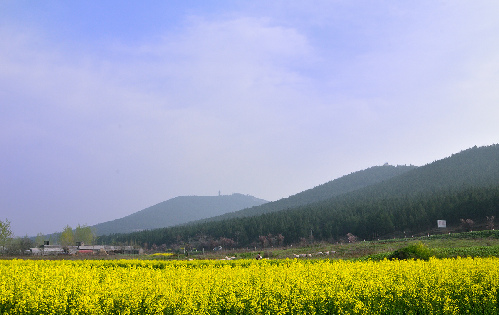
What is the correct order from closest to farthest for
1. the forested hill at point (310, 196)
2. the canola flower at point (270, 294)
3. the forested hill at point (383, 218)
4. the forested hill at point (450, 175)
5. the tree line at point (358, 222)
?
the canola flower at point (270, 294), the tree line at point (358, 222), the forested hill at point (383, 218), the forested hill at point (450, 175), the forested hill at point (310, 196)

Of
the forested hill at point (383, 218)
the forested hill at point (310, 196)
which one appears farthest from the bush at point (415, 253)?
the forested hill at point (310, 196)

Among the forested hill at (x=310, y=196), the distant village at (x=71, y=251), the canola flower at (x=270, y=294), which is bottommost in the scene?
the distant village at (x=71, y=251)

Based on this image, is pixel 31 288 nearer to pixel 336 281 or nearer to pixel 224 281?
pixel 224 281

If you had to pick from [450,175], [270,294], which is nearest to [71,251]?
[270,294]

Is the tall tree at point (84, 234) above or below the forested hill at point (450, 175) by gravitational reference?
below

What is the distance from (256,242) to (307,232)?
12.2m

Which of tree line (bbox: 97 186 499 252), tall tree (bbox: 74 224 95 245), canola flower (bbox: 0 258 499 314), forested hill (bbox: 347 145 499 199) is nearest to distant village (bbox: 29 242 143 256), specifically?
tree line (bbox: 97 186 499 252)

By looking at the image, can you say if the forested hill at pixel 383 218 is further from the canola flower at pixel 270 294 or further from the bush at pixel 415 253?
the canola flower at pixel 270 294

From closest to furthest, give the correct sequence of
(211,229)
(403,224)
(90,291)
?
(90,291), (403,224), (211,229)

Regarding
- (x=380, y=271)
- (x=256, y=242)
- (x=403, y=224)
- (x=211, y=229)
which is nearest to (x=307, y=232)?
(x=256, y=242)

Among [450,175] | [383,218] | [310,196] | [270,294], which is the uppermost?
[450,175]

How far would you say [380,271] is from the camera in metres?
12.0

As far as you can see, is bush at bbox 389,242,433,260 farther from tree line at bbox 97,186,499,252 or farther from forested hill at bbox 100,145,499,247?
forested hill at bbox 100,145,499,247

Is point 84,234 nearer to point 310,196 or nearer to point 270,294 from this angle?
point 310,196
